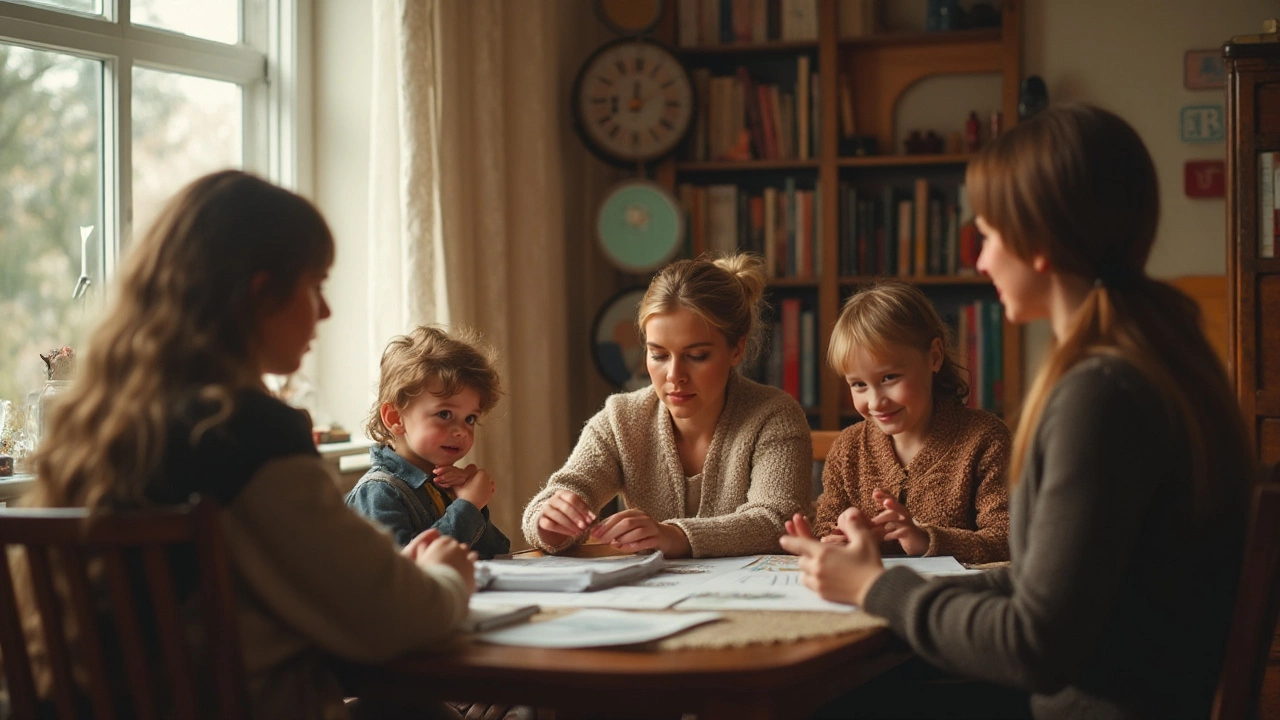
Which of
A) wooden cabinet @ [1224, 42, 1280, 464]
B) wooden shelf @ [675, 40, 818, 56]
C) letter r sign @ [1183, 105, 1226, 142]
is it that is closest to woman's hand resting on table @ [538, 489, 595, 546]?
wooden cabinet @ [1224, 42, 1280, 464]

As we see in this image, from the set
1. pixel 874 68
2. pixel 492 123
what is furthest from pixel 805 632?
pixel 874 68

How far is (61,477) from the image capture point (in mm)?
1095

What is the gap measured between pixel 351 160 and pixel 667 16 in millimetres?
1367

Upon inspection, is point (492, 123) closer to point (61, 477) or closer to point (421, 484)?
point (421, 484)

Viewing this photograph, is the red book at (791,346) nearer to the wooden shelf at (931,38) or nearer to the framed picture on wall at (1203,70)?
the wooden shelf at (931,38)

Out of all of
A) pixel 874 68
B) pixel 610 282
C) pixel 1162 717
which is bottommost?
pixel 1162 717

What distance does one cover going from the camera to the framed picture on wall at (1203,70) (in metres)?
3.78

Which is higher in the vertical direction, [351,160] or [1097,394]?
[351,160]

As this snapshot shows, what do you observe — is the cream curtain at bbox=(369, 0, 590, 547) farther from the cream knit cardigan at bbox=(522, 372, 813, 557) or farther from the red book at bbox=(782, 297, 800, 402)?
the cream knit cardigan at bbox=(522, 372, 813, 557)

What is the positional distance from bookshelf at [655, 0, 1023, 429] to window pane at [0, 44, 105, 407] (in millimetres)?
1896

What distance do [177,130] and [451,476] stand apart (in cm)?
152

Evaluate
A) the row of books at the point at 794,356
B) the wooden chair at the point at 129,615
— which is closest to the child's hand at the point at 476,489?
the wooden chair at the point at 129,615

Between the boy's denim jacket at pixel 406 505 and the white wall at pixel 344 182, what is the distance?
136 centimetres

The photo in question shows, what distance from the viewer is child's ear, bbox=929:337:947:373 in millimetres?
2014
